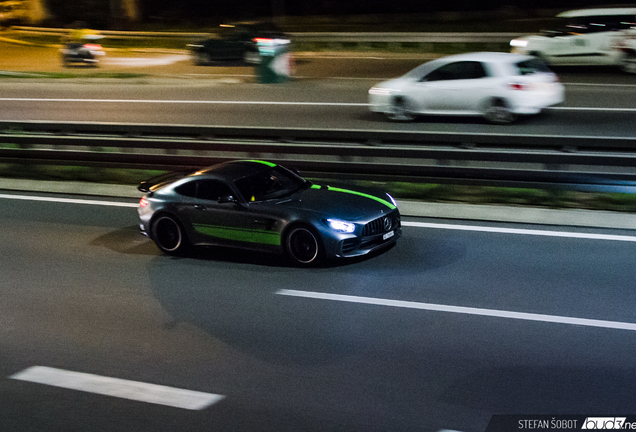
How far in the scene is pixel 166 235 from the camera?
33.7 feet

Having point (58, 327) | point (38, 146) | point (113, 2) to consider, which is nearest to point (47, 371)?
point (58, 327)

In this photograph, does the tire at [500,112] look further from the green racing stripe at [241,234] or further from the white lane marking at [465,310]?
the white lane marking at [465,310]

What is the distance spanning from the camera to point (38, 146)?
16422 millimetres

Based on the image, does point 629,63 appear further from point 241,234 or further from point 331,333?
point 331,333

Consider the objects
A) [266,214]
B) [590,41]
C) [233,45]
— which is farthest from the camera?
[233,45]

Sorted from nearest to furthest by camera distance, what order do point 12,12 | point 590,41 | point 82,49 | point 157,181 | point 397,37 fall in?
1. point 157,181
2. point 590,41
3. point 397,37
4. point 82,49
5. point 12,12

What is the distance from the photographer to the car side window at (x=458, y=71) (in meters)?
15.2

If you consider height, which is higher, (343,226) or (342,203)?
(342,203)

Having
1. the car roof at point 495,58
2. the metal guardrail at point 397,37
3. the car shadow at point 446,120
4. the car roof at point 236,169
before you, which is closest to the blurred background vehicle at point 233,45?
the metal guardrail at point 397,37

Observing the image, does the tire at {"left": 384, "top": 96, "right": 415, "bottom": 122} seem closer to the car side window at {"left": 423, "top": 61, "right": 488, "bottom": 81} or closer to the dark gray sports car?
the car side window at {"left": 423, "top": 61, "right": 488, "bottom": 81}

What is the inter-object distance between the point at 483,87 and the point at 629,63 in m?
6.71

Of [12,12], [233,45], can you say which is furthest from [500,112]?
[12,12]

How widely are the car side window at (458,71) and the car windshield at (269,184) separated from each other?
646cm

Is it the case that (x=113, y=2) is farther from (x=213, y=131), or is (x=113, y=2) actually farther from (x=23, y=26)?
(x=213, y=131)
